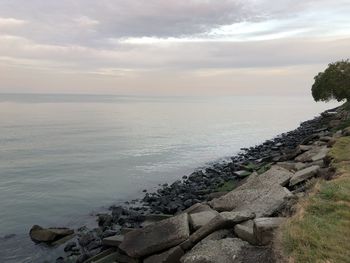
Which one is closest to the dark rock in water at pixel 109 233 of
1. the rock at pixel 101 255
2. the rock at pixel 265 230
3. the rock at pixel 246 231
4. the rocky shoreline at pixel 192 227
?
the rocky shoreline at pixel 192 227

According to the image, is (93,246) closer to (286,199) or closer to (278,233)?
(286,199)

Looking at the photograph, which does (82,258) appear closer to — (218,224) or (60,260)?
(60,260)

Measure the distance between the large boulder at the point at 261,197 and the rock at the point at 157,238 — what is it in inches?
97.5

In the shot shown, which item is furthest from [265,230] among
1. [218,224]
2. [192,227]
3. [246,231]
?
[192,227]

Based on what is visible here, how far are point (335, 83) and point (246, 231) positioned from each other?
56876 mm

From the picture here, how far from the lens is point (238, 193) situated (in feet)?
54.7

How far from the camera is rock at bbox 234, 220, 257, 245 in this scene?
35.7 ft

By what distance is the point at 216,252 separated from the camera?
10.8 metres

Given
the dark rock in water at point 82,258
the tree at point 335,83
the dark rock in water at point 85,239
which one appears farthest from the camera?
the tree at point 335,83

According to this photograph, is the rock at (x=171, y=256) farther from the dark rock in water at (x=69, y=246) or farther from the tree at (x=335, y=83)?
the tree at (x=335, y=83)

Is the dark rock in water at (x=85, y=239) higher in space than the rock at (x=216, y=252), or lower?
lower

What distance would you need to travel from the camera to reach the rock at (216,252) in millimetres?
10531

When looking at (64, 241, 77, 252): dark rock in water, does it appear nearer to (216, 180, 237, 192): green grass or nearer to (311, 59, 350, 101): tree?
(216, 180, 237, 192): green grass

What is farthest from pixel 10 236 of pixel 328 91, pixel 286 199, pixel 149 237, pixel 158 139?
pixel 328 91
